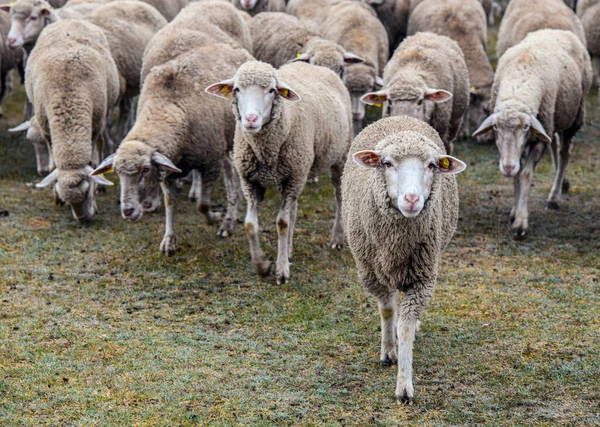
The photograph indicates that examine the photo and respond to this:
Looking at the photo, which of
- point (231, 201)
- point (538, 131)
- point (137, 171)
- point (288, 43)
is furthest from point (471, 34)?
point (137, 171)

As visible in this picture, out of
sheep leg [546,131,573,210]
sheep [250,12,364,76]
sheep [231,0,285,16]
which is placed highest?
sheep [250,12,364,76]

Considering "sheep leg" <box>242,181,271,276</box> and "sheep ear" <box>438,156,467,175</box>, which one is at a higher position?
"sheep ear" <box>438,156,467,175</box>

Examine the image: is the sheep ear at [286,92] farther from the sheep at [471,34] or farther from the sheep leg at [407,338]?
the sheep at [471,34]

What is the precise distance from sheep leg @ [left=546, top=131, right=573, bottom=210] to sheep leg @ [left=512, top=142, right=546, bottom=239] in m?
0.94

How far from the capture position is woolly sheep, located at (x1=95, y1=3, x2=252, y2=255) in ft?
24.6

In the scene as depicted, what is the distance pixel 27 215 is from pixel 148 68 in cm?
199

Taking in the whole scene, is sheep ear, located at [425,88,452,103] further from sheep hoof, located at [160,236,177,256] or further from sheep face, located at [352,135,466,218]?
sheep face, located at [352,135,466,218]

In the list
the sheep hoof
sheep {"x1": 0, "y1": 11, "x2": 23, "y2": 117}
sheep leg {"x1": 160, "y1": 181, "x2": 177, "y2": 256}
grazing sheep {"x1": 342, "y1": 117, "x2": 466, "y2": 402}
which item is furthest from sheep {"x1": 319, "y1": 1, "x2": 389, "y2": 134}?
grazing sheep {"x1": 342, "y1": 117, "x2": 466, "y2": 402}

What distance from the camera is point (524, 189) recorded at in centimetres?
854

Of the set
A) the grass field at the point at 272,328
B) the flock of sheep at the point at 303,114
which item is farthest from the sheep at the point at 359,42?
the grass field at the point at 272,328

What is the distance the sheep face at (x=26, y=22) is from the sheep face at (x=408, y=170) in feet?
23.3

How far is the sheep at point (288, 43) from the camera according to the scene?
9.98 m

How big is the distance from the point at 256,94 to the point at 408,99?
7.04 feet

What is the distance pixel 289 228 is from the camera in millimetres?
7711
